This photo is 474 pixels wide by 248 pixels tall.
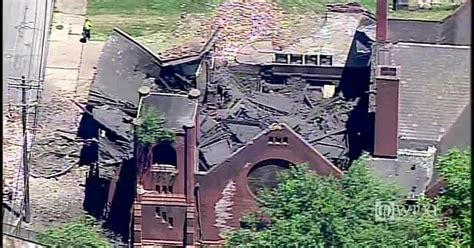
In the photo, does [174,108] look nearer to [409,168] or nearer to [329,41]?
[409,168]

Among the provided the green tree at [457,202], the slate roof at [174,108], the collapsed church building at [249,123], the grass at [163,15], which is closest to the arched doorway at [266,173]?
the collapsed church building at [249,123]

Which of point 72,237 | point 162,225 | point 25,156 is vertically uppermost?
point 25,156

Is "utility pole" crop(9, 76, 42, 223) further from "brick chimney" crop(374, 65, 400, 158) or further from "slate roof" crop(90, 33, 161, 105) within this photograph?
"brick chimney" crop(374, 65, 400, 158)

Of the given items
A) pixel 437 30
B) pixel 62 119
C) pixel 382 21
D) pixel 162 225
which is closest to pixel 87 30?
pixel 62 119

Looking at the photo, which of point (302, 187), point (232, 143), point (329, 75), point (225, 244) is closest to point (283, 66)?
point (329, 75)

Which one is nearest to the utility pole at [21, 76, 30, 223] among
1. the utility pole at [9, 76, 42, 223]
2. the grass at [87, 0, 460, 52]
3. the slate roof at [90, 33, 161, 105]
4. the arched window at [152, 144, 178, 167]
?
the utility pole at [9, 76, 42, 223]
